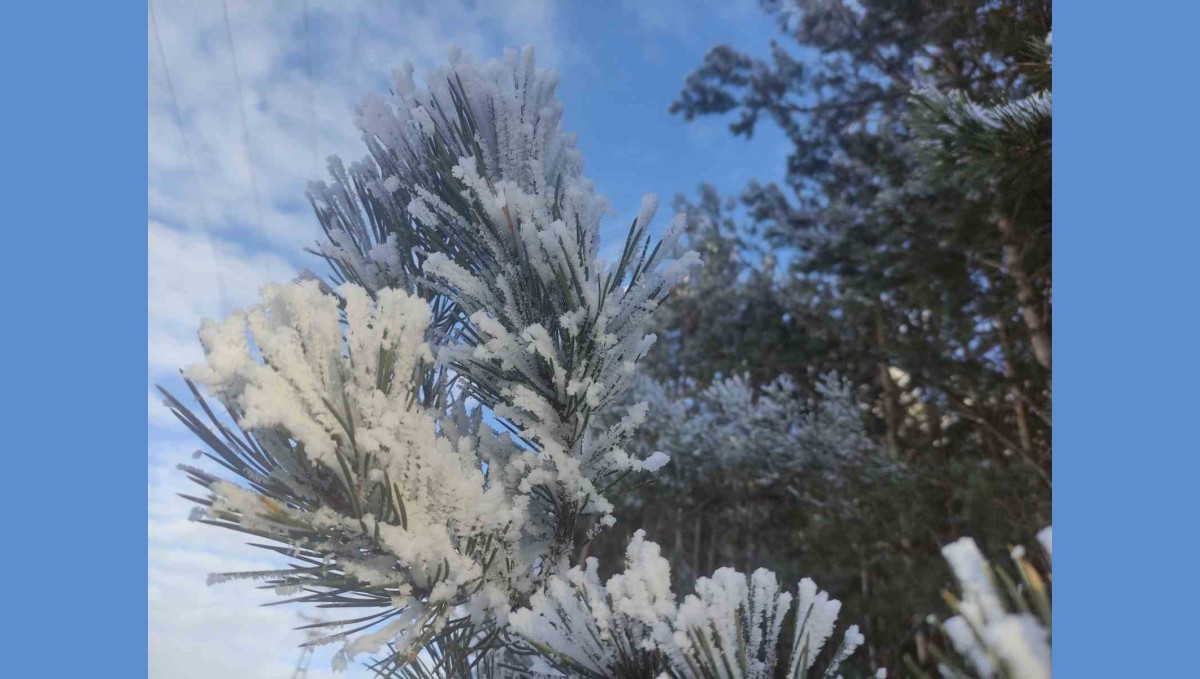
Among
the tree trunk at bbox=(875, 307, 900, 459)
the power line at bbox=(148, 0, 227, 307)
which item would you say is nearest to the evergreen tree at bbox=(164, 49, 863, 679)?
the power line at bbox=(148, 0, 227, 307)

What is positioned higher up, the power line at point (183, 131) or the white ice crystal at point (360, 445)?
the power line at point (183, 131)

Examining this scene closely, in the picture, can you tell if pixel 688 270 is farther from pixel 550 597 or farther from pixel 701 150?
pixel 701 150

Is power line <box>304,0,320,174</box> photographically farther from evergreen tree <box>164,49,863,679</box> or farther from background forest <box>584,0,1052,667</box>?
background forest <box>584,0,1052,667</box>

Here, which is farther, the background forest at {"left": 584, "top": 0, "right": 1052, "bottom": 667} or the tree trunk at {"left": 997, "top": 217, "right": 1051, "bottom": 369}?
the background forest at {"left": 584, "top": 0, "right": 1052, "bottom": 667}

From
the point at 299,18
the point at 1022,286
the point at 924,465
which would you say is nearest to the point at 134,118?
the point at 299,18

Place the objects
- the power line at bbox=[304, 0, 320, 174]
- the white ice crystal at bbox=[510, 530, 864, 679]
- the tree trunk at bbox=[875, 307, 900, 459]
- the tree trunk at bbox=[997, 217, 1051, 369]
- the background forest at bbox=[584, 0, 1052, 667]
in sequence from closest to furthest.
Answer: the white ice crystal at bbox=[510, 530, 864, 679], the power line at bbox=[304, 0, 320, 174], the tree trunk at bbox=[997, 217, 1051, 369], the background forest at bbox=[584, 0, 1052, 667], the tree trunk at bbox=[875, 307, 900, 459]

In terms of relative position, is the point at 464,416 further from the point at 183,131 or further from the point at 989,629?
the point at 183,131

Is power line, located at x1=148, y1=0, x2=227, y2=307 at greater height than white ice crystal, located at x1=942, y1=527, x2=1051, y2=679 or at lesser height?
greater

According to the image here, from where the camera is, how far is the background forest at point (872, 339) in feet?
10.1

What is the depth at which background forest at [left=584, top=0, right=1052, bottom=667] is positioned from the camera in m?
3.09

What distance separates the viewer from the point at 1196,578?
1.89ft

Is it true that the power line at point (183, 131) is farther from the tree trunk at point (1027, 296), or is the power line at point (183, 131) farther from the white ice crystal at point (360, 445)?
the tree trunk at point (1027, 296)

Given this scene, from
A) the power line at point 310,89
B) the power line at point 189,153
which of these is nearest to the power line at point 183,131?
the power line at point 189,153

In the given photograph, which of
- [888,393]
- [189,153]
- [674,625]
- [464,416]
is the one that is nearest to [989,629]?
[674,625]
